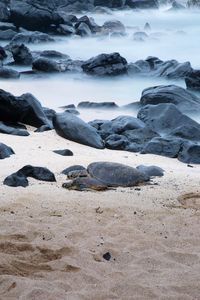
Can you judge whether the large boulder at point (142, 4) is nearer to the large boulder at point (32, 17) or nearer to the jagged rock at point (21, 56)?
the large boulder at point (32, 17)

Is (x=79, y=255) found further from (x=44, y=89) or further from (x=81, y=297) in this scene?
(x=44, y=89)

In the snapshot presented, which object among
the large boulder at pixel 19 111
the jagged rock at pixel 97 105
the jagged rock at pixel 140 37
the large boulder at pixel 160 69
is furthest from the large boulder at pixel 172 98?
the jagged rock at pixel 140 37

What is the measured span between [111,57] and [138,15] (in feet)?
78.1

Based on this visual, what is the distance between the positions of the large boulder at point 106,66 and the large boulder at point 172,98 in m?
4.20

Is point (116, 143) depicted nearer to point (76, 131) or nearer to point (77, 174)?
point (76, 131)

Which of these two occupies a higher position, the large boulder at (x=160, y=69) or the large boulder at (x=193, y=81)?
the large boulder at (x=193, y=81)

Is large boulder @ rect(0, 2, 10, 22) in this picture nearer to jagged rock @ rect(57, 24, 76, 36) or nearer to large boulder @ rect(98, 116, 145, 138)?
jagged rock @ rect(57, 24, 76, 36)

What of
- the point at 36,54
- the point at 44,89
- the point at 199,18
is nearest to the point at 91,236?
the point at 44,89

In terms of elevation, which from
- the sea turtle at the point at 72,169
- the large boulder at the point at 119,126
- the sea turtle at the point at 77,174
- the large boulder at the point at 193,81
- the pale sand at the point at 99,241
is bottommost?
the large boulder at the point at 193,81

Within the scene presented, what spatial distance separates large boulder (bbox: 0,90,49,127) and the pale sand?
7.56 feet

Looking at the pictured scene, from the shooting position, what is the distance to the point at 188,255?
3.46 meters

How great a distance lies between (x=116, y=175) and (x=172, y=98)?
507 centimetres

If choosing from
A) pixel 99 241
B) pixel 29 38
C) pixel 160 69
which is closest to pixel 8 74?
pixel 160 69

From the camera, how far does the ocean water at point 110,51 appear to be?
36.6ft
